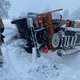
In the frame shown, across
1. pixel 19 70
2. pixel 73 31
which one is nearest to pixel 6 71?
pixel 19 70

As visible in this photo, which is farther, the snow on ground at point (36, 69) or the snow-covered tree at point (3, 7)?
the snow-covered tree at point (3, 7)

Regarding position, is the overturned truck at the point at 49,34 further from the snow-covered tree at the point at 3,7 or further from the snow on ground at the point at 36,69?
the snow-covered tree at the point at 3,7

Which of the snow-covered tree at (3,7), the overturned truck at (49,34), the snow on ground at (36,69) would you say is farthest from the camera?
the snow-covered tree at (3,7)

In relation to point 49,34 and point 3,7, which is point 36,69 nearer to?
point 49,34

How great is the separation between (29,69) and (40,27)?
76.6 inches

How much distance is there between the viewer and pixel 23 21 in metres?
3.92

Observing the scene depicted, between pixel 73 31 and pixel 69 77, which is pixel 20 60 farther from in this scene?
pixel 73 31

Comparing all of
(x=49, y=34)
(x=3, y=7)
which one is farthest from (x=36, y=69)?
(x=3, y=7)

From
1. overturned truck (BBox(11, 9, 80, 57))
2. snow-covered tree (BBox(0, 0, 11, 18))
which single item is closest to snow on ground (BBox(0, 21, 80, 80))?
overturned truck (BBox(11, 9, 80, 57))

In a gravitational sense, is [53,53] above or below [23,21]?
below

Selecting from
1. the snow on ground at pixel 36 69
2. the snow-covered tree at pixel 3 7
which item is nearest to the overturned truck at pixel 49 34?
the snow on ground at pixel 36 69

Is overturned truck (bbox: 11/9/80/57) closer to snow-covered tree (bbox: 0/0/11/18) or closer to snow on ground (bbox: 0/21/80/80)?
snow on ground (bbox: 0/21/80/80)

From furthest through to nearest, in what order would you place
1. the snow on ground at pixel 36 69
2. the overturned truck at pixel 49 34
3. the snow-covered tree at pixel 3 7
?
the snow-covered tree at pixel 3 7 → the overturned truck at pixel 49 34 → the snow on ground at pixel 36 69

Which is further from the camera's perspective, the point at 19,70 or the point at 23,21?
the point at 23,21
